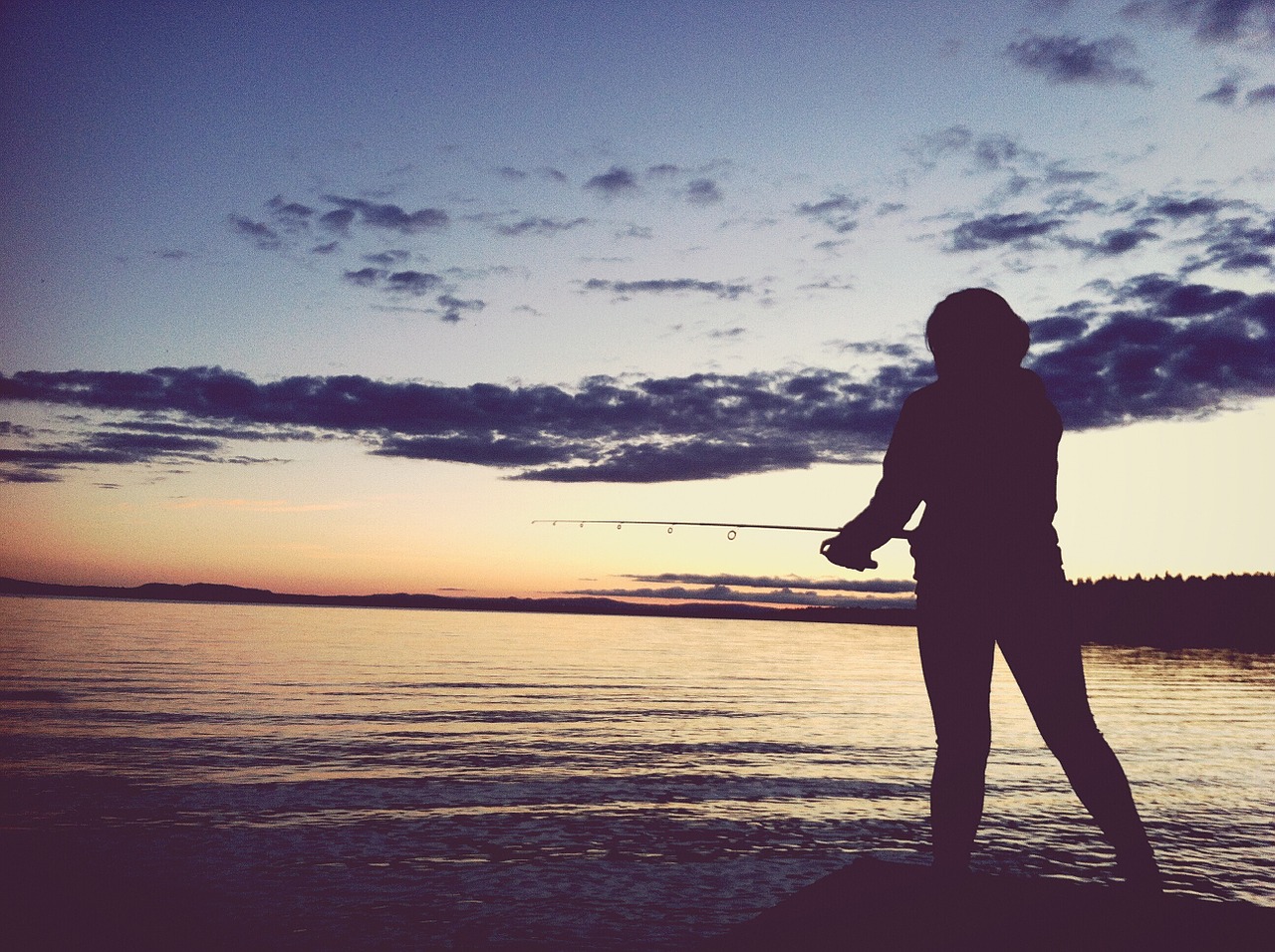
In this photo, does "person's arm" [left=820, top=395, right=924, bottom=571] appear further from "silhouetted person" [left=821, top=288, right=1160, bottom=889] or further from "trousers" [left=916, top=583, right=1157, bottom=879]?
"trousers" [left=916, top=583, right=1157, bottom=879]

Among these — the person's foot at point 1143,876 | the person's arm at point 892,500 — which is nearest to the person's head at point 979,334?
the person's arm at point 892,500

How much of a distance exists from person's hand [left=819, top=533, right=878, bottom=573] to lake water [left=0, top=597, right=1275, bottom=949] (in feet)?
8.95

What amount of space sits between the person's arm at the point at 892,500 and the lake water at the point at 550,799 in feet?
9.18

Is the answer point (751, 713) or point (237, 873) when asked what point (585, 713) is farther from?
point (237, 873)

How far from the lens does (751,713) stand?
18.3m

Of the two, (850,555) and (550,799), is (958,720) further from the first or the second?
(550,799)

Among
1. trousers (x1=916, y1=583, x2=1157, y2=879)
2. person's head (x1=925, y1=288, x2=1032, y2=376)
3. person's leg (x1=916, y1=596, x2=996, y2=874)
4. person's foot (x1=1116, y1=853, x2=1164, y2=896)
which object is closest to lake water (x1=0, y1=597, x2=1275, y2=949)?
person's leg (x1=916, y1=596, x2=996, y2=874)

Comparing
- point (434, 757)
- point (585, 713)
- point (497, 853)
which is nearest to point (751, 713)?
point (585, 713)

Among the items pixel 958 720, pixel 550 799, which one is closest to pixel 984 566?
pixel 958 720

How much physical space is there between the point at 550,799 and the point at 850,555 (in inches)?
250

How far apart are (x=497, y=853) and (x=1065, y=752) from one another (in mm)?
5045

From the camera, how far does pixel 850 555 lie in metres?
4.25

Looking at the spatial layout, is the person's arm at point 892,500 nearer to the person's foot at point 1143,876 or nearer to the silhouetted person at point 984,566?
the silhouetted person at point 984,566

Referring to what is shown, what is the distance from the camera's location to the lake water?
6266 mm
